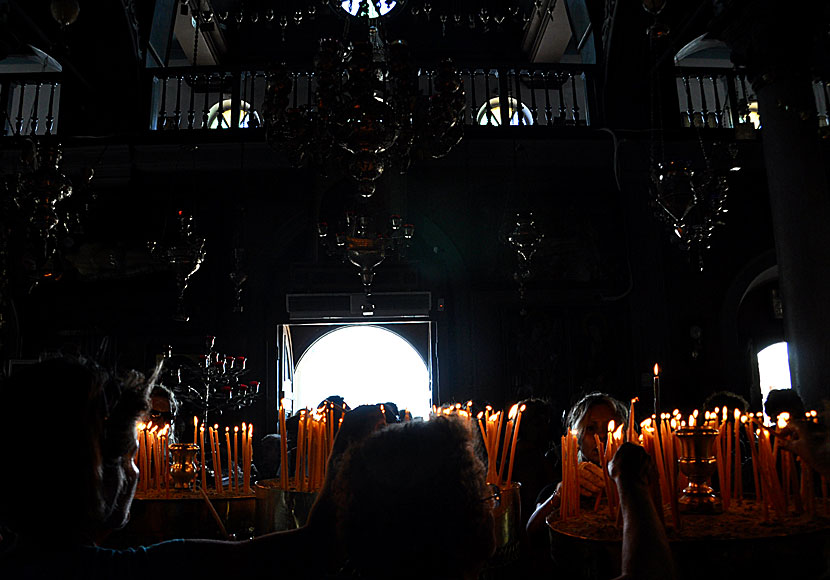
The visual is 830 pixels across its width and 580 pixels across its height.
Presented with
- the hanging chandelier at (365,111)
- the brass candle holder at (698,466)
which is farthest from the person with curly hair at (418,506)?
the hanging chandelier at (365,111)

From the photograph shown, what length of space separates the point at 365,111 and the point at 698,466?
3.08 m

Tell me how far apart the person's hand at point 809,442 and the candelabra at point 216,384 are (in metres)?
5.91

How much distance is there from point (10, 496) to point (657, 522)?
1.34 meters

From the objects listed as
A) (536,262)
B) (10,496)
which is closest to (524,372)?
(536,262)

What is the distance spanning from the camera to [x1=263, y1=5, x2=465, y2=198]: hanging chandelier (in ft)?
14.6

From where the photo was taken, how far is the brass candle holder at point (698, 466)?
2.10m

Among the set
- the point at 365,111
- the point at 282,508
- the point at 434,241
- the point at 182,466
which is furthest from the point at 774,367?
the point at 282,508

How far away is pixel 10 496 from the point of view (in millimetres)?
1264

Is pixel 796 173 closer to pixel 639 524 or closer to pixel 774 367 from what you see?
pixel 639 524

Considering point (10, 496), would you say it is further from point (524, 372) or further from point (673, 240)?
point (673, 240)

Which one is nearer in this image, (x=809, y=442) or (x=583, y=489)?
(x=809, y=442)

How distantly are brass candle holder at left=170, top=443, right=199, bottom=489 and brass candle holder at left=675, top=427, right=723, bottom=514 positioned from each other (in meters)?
2.11

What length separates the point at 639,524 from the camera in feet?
5.11

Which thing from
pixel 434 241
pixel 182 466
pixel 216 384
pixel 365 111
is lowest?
pixel 182 466
